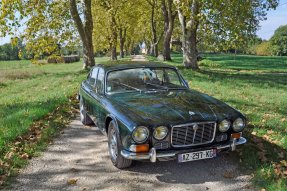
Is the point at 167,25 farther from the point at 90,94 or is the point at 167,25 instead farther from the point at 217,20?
the point at 90,94

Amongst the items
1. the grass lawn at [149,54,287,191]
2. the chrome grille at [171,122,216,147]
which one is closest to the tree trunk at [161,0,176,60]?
the grass lawn at [149,54,287,191]

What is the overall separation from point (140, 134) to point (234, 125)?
1528 mm

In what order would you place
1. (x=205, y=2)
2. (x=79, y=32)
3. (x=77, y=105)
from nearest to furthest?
(x=77, y=105) → (x=205, y=2) → (x=79, y=32)

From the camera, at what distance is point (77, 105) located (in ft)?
31.8

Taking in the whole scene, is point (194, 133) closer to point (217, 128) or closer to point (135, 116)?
point (217, 128)

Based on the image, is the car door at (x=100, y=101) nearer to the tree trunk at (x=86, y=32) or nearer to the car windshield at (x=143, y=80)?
the car windshield at (x=143, y=80)

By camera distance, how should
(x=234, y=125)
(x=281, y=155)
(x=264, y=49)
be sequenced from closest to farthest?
1. (x=234, y=125)
2. (x=281, y=155)
3. (x=264, y=49)

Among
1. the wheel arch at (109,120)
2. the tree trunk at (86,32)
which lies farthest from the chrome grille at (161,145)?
the tree trunk at (86,32)

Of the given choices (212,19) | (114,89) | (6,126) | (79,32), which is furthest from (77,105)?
(79,32)

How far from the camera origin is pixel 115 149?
4.88m

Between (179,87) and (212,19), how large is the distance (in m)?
9.79

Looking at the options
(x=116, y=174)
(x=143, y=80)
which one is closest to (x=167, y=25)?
(x=143, y=80)

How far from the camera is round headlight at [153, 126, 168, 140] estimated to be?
4277 millimetres

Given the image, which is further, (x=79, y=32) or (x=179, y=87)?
(x=79, y=32)
